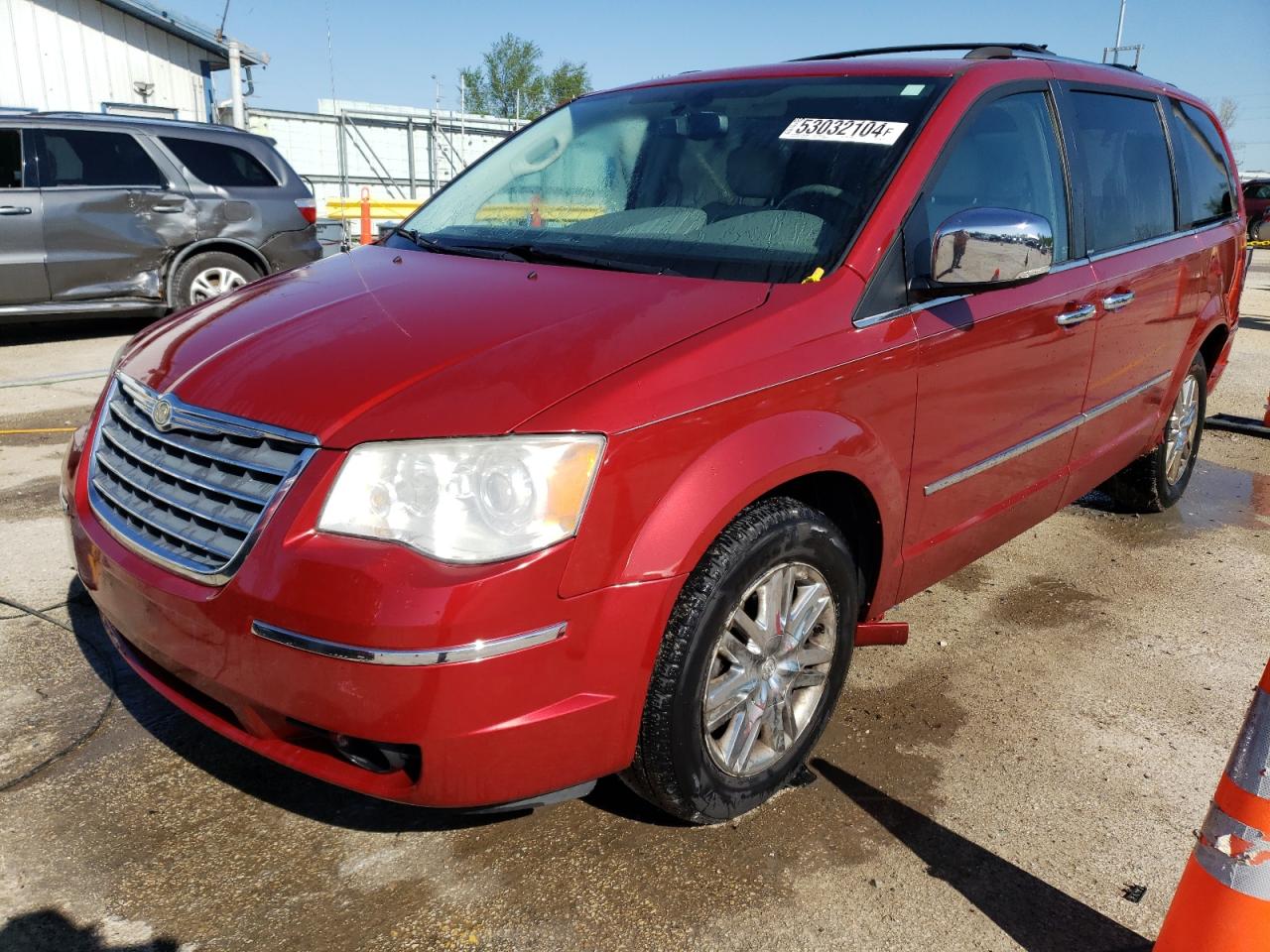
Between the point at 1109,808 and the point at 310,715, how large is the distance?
6.55ft

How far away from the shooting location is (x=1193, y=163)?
14.8ft

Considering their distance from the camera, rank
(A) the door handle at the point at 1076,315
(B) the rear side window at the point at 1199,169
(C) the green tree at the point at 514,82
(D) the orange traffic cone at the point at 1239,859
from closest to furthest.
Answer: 1. (D) the orange traffic cone at the point at 1239,859
2. (A) the door handle at the point at 1076,315
3. (B) the rear side window at the point at 1199,169
4. (C) the green tree at the point at 514,82

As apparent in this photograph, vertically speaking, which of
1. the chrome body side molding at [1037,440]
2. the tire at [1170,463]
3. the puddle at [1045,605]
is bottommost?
the puddle at [1045,605]

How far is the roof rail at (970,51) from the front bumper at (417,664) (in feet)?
7.46

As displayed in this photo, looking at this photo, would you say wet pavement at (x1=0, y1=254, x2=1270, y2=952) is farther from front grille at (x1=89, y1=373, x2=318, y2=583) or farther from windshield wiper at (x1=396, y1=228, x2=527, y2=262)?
windshield wiper at (x1=396, y1=228, x2=527, y2=262)

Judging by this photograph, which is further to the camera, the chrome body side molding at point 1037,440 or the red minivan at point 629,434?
the chrome body side molding at point 1037,440

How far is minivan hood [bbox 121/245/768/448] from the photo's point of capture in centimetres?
202

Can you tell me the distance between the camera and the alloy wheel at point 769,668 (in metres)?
2.33

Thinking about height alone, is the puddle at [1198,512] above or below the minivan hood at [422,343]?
below

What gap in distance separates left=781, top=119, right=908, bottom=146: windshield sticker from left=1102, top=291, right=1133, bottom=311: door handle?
1.19 meters

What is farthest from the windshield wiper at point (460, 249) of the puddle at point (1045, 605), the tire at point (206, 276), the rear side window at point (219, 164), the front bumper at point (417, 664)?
the rear side window at point (219, 164)

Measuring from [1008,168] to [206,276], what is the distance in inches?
283

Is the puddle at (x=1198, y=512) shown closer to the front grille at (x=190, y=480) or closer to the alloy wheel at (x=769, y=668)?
the alloy wheel at (x=769, y=668)

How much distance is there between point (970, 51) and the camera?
3365mm
